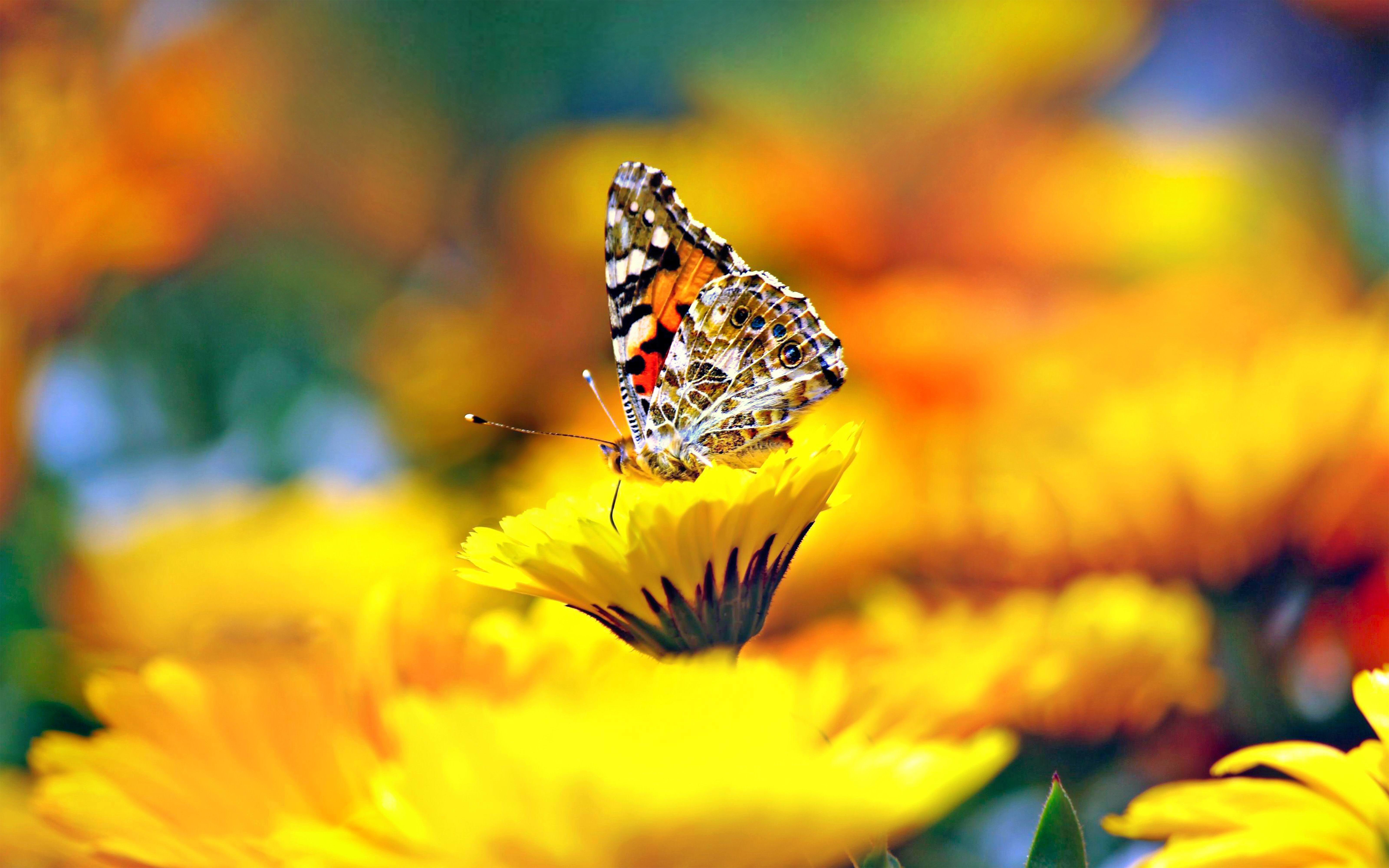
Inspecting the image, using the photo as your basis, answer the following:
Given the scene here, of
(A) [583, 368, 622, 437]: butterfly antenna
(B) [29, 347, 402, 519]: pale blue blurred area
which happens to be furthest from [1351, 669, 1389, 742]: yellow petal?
(B) [29, 347, 402, 519]: pale blue blurred area

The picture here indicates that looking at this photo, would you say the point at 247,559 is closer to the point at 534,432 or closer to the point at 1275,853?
the point at 534,432

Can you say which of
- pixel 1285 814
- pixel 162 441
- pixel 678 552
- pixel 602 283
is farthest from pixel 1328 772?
pixel 162 441

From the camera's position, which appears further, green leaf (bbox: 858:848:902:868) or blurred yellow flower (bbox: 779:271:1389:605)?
blurred yellow flower (bbox: 779:271:1389:605)

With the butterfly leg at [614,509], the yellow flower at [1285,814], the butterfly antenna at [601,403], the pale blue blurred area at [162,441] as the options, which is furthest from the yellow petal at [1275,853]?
the pale blue blurred area at [162,441]

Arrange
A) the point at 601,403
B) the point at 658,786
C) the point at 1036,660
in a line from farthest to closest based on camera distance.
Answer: the point at 601,403 < the point at 1036,660 < the point at 658,786

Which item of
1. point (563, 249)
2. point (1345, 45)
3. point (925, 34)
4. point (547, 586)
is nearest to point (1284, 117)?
point (1345, 45)

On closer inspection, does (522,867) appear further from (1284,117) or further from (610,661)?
(1284,117)

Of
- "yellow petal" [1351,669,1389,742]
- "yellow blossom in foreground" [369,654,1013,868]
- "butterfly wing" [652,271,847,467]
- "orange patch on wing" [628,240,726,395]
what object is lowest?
"yellow petal" [1351,669,1389,742]

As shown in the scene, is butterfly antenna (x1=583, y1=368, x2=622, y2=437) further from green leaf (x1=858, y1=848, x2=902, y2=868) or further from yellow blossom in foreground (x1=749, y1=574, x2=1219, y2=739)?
green leaf (x1=858, y1=848, x2=902, y2=868)
